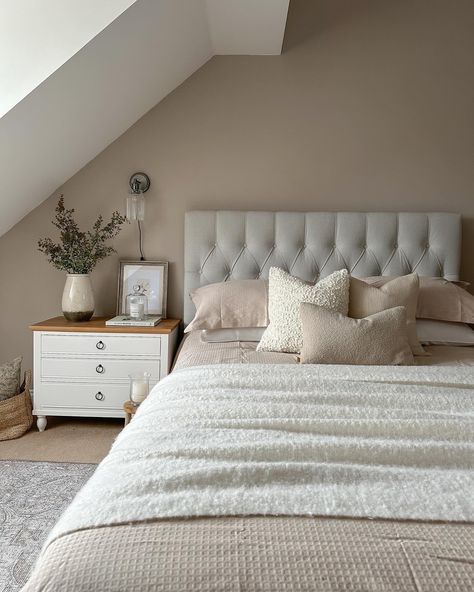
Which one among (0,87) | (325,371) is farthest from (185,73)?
(325,371)

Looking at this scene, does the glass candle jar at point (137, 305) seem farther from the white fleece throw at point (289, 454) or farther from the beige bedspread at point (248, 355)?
the white fleece throw at point (289, 454)

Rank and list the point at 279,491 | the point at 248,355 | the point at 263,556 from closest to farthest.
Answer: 1. the point at 263,556
2. the point at 279,491
3. the point at 248,355

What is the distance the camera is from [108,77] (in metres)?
2.85

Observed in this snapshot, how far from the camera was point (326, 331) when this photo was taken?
7.87 ft

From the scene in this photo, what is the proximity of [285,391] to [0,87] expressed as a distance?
1692mm

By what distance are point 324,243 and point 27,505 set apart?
1.95 meters

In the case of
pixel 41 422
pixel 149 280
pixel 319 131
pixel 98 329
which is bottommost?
pixel 41 422

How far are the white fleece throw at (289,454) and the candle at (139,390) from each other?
89cm

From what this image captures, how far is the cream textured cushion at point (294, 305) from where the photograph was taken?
8.61 ft

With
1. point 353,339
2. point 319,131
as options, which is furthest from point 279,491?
point 319,131

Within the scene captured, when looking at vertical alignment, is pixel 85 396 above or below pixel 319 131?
below

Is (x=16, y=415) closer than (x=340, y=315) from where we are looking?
No

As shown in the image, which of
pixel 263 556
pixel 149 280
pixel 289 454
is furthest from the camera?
pixel 149 280

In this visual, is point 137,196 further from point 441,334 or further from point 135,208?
point 441,334
